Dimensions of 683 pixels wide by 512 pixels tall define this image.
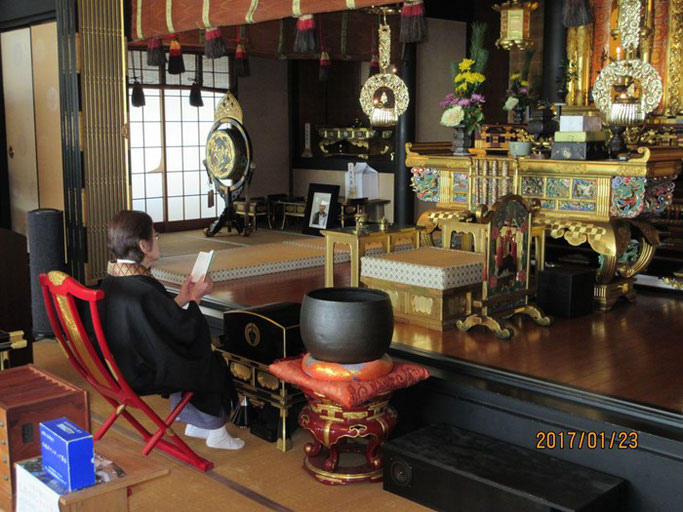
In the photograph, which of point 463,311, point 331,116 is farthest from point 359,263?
point 331,116

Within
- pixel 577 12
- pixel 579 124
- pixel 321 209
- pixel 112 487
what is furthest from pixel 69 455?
pixel 321 209

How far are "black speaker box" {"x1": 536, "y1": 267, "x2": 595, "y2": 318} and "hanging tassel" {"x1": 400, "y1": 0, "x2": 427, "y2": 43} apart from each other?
1623 millimetres

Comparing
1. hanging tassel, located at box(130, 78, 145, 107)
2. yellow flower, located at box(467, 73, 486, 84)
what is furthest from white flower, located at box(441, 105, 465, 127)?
hanging tassel, located at box(130, 78, 145, 107)

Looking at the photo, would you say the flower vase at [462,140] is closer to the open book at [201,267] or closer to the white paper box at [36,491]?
the open book at [201,267]

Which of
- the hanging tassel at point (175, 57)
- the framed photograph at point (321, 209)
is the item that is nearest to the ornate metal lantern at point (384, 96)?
the hanging tassel at point (175, 57)

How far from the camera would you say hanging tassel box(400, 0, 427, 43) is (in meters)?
4.04

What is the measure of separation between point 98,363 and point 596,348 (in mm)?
2366

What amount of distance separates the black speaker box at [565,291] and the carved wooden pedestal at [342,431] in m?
1.81

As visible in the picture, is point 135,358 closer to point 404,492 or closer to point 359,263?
point 404,492

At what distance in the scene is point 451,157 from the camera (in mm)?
Result: 5984

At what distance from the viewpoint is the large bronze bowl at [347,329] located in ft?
10.3

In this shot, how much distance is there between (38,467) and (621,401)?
2.12 meters

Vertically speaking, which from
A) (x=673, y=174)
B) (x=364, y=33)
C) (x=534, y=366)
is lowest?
(x=534, y=366)

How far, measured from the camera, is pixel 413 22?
4051 millimetres
